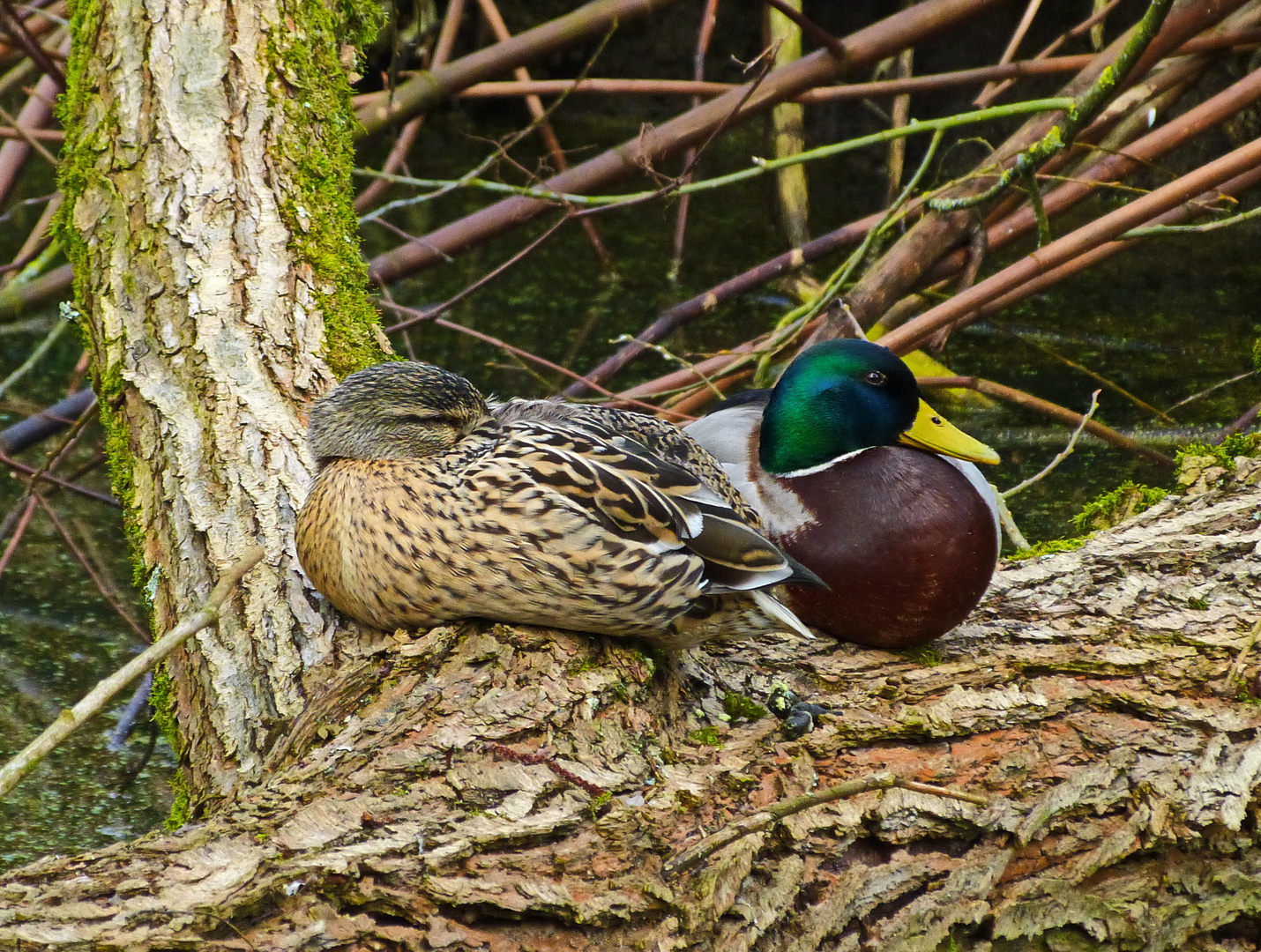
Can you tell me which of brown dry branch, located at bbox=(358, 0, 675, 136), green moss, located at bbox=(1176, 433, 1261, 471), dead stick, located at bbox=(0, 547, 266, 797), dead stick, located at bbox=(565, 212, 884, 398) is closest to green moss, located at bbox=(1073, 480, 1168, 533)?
green moss, located at bbox=(1176, 433, 1261, 471)

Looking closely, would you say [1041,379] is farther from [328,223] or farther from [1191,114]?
[328,223]

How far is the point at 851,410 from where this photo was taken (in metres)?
2.43

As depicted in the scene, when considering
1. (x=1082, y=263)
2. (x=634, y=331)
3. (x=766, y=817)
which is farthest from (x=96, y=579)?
(x=634, y=331)

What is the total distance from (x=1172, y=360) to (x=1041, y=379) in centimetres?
54

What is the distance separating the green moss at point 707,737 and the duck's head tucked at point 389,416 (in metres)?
0.63

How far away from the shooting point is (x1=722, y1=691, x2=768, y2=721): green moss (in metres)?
2.03

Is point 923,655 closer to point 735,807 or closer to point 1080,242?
point 735,807

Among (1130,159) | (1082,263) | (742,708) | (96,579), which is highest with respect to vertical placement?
(1130,159)

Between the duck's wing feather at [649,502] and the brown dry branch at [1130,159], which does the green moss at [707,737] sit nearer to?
the duck's wing feather at [649,502]

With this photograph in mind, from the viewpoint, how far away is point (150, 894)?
133cm

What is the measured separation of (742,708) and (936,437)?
0.73 meters

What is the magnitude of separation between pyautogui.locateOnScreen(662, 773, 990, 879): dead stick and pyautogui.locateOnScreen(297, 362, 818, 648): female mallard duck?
1.40 feet

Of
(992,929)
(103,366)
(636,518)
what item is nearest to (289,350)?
(103,366)

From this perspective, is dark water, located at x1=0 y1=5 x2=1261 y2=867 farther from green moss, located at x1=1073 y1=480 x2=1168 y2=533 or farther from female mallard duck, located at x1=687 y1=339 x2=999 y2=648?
female mallard duck, located at x1=687 y1=339 x2=999 y2=648
